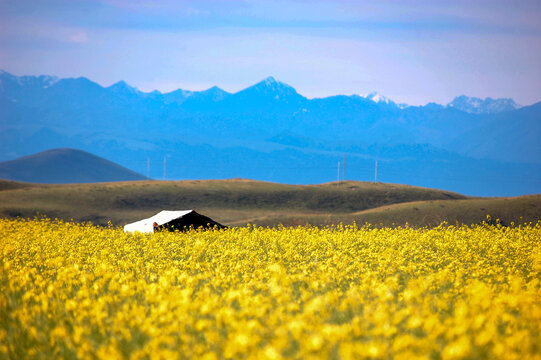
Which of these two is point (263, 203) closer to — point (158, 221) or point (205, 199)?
point (205, 199)

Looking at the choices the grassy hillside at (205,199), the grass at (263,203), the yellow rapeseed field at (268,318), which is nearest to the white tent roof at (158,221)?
the grass at (263,203)

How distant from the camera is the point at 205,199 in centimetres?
5588

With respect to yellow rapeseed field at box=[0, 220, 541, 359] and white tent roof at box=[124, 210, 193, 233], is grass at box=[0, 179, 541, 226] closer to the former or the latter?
white tent roof at box=[124, 210, 193, 233]

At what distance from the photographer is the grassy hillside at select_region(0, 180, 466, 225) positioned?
153ft

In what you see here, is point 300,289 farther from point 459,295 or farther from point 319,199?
point 319,199

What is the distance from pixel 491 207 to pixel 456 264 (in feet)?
97.4

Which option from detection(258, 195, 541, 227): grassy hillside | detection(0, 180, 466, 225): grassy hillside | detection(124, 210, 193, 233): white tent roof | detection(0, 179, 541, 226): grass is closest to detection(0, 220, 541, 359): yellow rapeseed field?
detection(124, 210, 193, 233): white tent roof

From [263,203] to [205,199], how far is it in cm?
602

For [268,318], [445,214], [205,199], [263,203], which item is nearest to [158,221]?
[445,214]

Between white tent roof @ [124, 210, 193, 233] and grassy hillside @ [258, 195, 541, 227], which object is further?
grassy hillside @ [258, 195, 541, 227]

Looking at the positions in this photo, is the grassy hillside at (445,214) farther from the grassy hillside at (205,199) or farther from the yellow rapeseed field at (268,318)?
the yellow rapeseed field at (268,318)

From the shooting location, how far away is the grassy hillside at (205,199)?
46500 millimetres

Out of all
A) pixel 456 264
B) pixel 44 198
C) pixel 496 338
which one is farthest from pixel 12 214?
pixel 496 338

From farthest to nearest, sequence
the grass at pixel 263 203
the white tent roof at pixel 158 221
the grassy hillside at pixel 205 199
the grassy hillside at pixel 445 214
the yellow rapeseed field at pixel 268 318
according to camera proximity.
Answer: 1. the grassy hillside at pixel 205 199
2. the grass at pixel 263 203
3. the grassy hillside at pixel 445 214
4. the white tent roof at pixel 158 221
5. the yellow rapeseed field at pixel 268 318
